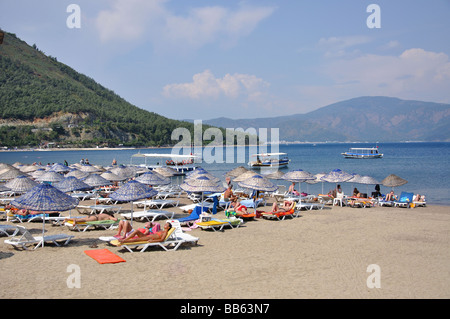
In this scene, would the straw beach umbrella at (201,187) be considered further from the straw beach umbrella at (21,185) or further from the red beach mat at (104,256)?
the straw beach umbrella at (21,185)

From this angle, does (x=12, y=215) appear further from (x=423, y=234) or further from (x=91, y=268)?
(x=423, y=234)

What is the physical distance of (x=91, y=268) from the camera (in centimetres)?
802

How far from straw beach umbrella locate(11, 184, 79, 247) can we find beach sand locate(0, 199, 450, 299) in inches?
43.9

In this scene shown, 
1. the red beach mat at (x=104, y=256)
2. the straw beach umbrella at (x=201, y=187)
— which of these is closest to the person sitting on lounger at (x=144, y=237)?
the red beach mat at (x=104, y=256)

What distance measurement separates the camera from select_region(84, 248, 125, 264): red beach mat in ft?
27.7

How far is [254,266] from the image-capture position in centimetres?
823

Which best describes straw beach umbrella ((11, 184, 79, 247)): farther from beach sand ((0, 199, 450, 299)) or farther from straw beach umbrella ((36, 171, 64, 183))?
straw beach umbrella ((36, 171, 64, 183))

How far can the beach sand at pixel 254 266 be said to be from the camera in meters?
6.67

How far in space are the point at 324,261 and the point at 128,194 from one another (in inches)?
234

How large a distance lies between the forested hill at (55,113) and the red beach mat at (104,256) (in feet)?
421

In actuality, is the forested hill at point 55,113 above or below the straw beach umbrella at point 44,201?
above

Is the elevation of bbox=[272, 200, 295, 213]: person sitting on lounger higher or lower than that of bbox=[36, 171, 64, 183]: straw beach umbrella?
lower

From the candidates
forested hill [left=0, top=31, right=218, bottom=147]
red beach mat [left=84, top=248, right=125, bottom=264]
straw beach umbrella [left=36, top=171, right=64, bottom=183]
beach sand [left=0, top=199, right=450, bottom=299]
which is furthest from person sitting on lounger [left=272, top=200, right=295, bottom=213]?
forested hill [left=0, top=31, right=218, bottom=147]

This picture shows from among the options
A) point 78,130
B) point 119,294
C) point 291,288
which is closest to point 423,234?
point 291,288
